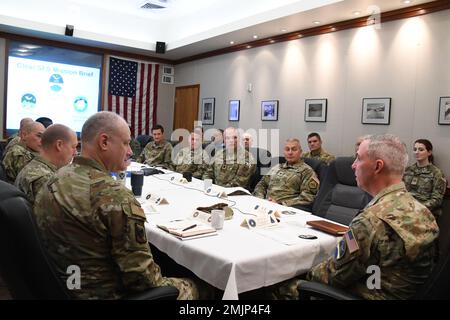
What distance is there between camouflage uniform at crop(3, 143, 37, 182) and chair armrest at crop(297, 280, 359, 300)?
304cm

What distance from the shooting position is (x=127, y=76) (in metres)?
8.99

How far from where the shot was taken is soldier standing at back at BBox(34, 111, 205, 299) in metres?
1.41

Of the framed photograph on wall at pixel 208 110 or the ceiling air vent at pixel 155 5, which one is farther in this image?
the framed photograph on wall at pixel 208 110

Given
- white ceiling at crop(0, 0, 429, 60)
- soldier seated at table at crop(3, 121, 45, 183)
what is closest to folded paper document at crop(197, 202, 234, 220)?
soldier seated at table at crop(3, 121, 45, 183)

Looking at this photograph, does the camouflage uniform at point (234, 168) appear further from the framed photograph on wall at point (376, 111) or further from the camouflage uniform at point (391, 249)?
the camouflage uniform at point (391, 249)

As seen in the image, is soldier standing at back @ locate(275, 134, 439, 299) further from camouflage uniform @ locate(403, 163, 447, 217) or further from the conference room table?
camouflage uniform @ locate(403, 163, 447, 217)

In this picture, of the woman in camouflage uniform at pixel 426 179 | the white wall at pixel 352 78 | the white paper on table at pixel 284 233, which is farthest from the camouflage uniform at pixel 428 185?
the white paper on table at pixel 284 233

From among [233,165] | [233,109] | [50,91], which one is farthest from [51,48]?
[233,165]

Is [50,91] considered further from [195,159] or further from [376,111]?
[376,111]

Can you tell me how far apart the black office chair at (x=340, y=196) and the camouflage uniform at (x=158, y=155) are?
3429 mm

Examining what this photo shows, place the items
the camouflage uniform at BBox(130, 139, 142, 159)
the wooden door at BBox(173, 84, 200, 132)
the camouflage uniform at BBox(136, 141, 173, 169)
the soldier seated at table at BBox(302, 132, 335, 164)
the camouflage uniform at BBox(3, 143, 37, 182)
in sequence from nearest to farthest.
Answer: the camouflage uniform at BBox(3, 143, 37, 182) < the soldier seated at table at BBox(302, 132, 335, 164) < the camouflage uniform at BBox(136, 141, 173, 169) < the camouflage uniform at BBox(130, 139, 142, 159) < the wooden door at BBox(173, 84, 200, 132)

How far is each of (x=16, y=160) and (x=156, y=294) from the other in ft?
9.51

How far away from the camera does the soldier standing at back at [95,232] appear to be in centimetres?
141

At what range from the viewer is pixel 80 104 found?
8461 mm
